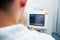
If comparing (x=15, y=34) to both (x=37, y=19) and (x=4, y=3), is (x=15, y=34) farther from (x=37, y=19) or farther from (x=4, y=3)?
(x=37, y=19)

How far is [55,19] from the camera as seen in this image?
4125 mm

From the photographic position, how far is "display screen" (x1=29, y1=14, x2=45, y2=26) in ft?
10.5

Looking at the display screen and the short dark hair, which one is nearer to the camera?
the short dark hair

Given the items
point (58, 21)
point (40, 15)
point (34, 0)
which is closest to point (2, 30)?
point (40, 15)

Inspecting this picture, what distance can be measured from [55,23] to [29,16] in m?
1.25

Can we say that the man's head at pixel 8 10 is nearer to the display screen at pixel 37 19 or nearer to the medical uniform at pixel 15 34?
the medical uniform at pixel 15 34

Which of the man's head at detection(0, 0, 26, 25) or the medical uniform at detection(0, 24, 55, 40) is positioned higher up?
the man's head at detection(0, 0, 26, 25)

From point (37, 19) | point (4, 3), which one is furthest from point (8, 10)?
point (37, 19)

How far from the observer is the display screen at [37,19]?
10.5ft

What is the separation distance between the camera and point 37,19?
3240 millimetres

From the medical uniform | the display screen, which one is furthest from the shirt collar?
the display screen

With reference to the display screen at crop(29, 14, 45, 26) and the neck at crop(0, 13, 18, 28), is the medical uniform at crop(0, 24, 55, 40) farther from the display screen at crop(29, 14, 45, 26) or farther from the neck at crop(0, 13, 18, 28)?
the display screen at crop(29, 14, 45, 26)

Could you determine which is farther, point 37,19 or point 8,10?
point 37,19

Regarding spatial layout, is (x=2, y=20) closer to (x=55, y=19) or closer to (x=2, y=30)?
(x=2, y=30)
